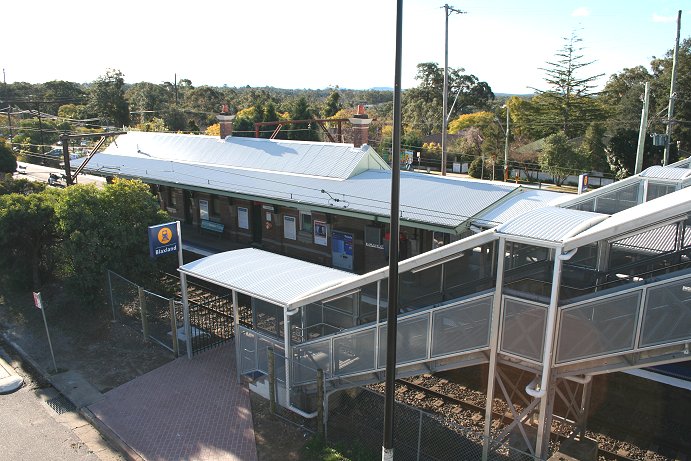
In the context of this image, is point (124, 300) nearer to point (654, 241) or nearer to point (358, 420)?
point (358, 420)

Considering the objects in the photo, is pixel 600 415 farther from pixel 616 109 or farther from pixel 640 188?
pixel 616 109

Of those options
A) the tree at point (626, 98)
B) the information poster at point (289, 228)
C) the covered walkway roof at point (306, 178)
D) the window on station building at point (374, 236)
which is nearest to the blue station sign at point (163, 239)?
the covered walkway roof at point (306, 178)

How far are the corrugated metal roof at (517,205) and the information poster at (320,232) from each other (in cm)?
624

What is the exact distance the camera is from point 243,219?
2269 cm

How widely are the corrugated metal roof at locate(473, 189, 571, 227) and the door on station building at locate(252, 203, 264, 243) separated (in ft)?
32.0

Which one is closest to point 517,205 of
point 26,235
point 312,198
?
point 312,198

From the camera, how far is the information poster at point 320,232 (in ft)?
65.0

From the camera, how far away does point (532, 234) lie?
27.7ft

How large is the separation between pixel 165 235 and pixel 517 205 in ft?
33.5

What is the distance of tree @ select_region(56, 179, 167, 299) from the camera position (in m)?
16.4

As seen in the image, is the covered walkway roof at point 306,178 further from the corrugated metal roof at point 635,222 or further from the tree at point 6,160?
the tree at point 6,160

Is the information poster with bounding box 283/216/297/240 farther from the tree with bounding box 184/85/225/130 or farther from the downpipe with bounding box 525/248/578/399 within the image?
the tree with bounding box 184/85/225/130

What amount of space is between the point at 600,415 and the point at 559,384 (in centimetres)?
141

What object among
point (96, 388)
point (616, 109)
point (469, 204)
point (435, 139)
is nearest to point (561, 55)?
point (616, 109)
